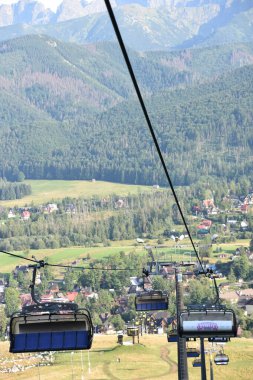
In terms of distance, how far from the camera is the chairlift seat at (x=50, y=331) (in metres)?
17.5

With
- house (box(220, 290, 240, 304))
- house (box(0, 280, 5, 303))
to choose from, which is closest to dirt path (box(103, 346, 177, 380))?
house (box(220, 290, 240, 304))

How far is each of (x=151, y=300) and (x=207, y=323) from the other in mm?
17522

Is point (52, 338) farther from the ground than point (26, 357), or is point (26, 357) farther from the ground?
point (52, 338)

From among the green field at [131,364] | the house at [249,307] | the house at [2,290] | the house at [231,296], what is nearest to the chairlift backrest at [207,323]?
the green field at [131,364]

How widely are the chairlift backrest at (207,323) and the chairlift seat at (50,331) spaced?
4.77 metres

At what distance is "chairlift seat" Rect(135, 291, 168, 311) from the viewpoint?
129 ft

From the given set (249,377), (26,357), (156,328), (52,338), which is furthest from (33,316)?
(156,328)

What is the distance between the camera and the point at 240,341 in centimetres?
10412

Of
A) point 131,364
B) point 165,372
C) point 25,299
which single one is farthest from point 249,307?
point 165,372

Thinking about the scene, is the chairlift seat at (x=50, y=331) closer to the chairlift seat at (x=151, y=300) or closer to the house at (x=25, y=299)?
the chairlift seat at (x=151, y=300)

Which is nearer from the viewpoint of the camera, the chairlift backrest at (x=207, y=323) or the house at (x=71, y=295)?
the chairlift backrest at (x=207, y=323)

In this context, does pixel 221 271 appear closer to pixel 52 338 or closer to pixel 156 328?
pixel 156 328

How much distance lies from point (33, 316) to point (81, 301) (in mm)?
142429

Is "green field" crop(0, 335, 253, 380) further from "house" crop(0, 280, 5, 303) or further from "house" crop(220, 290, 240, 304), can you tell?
"house" crop(0, 280, 5, 303)
